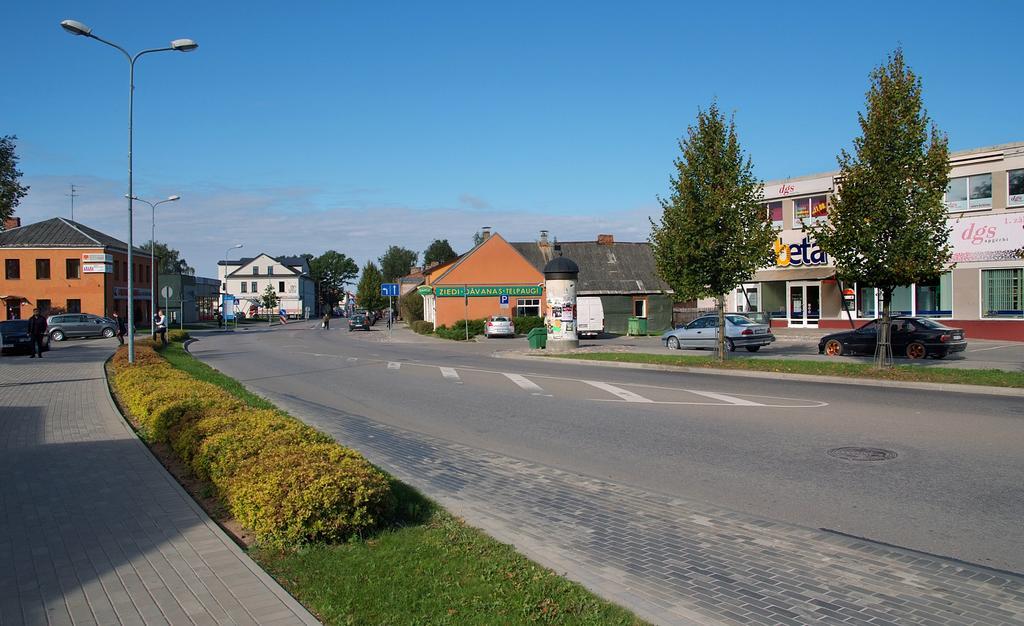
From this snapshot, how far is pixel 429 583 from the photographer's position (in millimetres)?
4859

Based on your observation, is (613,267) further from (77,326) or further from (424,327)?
(77,326)

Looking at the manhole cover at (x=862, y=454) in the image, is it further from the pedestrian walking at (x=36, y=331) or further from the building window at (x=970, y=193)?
the pedestrian walking at (x=36, y=331)

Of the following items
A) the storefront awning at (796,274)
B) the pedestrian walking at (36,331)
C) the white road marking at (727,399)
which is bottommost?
the white road marking at (727,399)

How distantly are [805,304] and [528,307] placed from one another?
A: 66.4ft

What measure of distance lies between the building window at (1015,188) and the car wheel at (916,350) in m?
10.1

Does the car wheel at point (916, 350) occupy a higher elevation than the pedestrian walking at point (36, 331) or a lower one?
lower

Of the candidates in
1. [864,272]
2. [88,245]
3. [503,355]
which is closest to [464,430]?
[864,272]

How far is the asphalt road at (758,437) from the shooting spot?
6984mm

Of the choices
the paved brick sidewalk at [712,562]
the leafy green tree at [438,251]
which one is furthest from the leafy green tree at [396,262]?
the paved brick sidewalk at [712,562]

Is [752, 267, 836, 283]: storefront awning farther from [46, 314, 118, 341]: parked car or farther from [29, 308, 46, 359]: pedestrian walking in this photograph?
[46, 314, 118, 341]: parked car

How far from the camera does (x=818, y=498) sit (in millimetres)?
7613

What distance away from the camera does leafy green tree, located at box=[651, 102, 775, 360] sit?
21828 mm

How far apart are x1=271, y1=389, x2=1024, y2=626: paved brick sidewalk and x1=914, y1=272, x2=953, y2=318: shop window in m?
28.2

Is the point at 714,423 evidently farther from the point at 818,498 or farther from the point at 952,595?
the point at 952,595
